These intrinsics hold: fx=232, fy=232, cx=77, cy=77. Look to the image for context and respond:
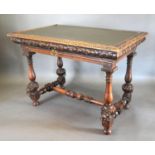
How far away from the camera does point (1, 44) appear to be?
2.66m

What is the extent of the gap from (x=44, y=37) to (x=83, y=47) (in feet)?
1.12

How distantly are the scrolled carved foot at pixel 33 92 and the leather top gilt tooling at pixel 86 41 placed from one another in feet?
1.27

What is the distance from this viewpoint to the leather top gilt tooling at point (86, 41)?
1365 mm

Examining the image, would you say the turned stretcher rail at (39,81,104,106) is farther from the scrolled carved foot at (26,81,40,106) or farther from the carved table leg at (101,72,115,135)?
the carved table leg at (101,72,115,135)

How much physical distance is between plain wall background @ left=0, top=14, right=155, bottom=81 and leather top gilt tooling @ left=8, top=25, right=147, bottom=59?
2.15 ft

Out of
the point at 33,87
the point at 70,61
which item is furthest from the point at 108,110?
the point at 70,61

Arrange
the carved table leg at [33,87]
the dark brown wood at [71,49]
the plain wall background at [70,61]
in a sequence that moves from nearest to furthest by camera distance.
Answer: the dark brown wood at [71,49] → the carved table leg at [33,87] → the plain wall background at [70,61]

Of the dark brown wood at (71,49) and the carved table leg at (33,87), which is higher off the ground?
the dark brown wood at (71,49)

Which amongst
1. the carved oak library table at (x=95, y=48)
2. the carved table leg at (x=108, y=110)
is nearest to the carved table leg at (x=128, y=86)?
the carved oak library table at (x=95, y=48)

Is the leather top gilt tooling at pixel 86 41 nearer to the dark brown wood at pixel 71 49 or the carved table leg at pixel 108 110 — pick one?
the dark brown wood at pixel 71 49

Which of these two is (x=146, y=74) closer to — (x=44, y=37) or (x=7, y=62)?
(x=44, y=37)

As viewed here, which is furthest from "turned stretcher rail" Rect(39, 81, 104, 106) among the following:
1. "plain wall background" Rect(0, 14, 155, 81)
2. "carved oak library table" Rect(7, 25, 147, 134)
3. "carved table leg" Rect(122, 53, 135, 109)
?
"plain wall background" Rect(0, 14, 155, 81)

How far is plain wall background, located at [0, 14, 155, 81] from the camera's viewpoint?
7.83 feet
